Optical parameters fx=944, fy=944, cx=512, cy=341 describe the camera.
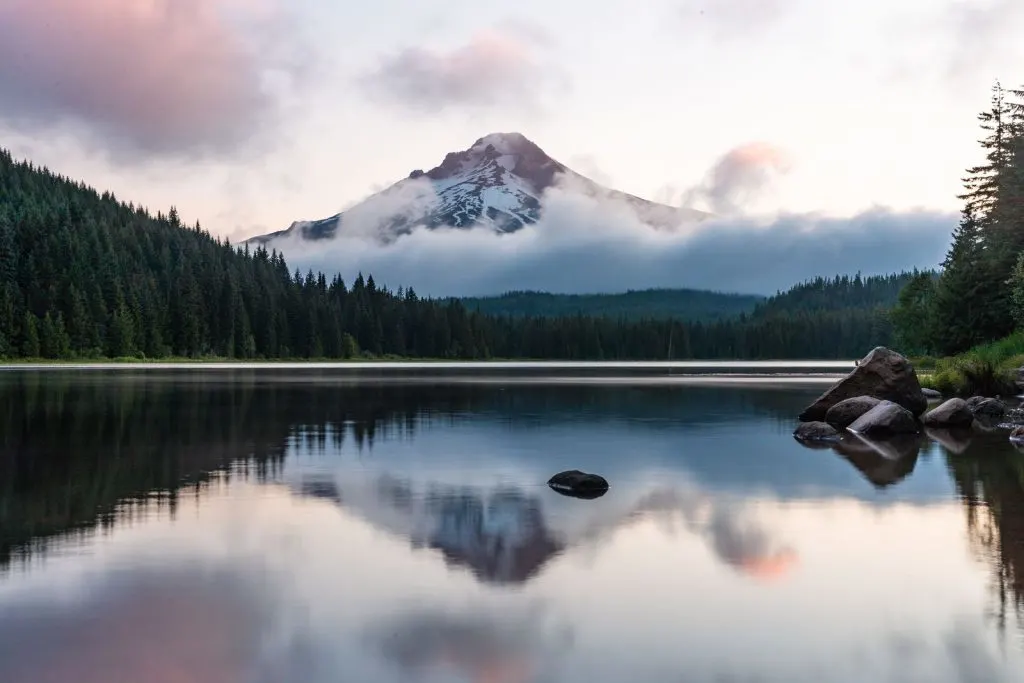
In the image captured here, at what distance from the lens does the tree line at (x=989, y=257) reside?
74188 mm

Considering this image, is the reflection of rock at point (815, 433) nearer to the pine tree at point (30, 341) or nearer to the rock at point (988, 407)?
the rock at point (988, 407)

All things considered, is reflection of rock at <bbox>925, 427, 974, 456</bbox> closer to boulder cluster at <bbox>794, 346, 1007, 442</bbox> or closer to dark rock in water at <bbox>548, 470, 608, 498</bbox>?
boulder cluster at <bbox>794, 346, 1007, 442</bbox>

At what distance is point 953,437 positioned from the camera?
33.4 m

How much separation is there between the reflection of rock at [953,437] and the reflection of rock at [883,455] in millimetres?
657

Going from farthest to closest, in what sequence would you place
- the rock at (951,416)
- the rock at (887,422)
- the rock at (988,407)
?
the rock at (988,407), the rock at (951,416), the rock at (887,422)

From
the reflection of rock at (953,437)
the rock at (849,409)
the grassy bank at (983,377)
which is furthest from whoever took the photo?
the grassy bank at (983,377)

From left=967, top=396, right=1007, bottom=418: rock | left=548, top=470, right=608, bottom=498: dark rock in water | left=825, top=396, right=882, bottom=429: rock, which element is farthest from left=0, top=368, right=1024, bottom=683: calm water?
left=967, top=396, right=1007, bottom=418: rock

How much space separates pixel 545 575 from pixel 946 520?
8.69 meters

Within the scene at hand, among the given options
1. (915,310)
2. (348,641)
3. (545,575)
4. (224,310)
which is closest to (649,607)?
(545,575)

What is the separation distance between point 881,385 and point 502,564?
104 ft

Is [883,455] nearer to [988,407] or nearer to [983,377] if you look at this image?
[988,407]

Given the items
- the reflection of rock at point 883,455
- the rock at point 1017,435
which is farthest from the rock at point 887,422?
the rock at point 1017,435

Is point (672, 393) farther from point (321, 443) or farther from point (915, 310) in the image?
point (915, 310)

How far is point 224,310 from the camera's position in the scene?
19775 cm
